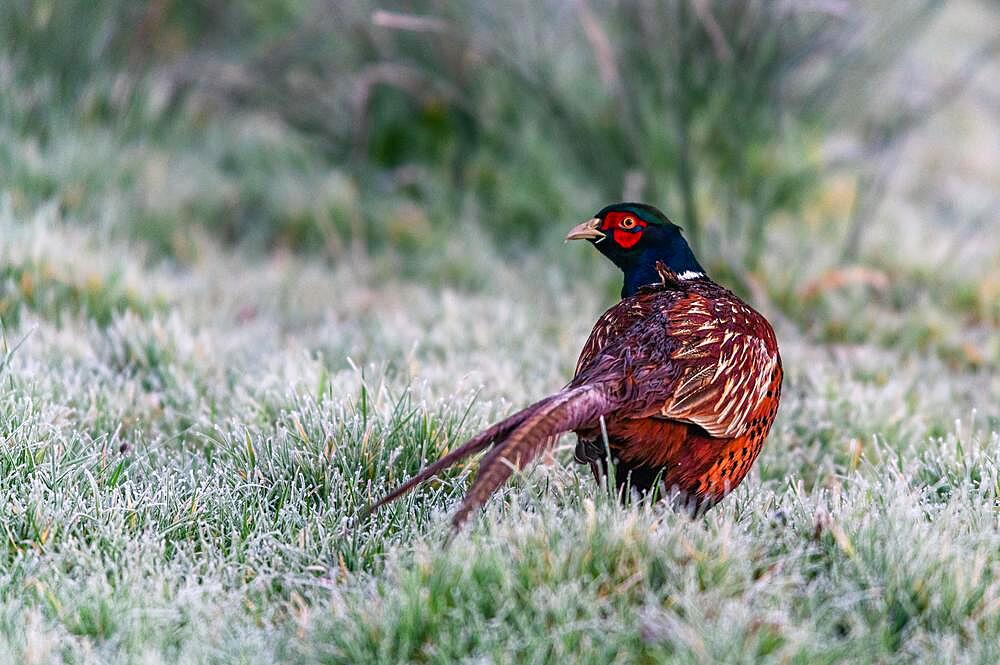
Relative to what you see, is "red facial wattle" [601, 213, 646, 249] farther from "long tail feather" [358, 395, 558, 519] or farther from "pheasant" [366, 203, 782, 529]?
"long tail feather" [358, 395, 558, 519]

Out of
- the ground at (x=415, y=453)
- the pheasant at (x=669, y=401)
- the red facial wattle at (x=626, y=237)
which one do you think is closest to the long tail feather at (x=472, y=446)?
the pheasant at (x=669, y=401)

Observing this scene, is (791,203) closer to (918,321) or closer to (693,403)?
(918,321)

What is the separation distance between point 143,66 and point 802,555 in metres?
4.59

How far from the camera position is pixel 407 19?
13.4 ft

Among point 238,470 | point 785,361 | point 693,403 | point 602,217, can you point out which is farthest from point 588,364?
point 785,361

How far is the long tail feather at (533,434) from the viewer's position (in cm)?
217

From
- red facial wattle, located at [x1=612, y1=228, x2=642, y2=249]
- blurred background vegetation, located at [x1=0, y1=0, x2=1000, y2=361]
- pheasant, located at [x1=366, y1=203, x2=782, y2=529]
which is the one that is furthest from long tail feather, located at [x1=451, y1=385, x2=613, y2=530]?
blurred background vegetation, located at [x1=0, y1=0, x2=1000, y2=361]

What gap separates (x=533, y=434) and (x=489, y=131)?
384cm

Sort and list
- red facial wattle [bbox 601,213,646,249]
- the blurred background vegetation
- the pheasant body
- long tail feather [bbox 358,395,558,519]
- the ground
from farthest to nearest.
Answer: the blurred background vegetation, red facial wattle [bbox 601,213,646,249], the pheasant body, long tail feather [bbox 358,395,558,519], the ground

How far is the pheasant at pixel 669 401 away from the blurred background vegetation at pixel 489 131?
73.5 inches

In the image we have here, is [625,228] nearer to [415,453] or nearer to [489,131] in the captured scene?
[415,453]

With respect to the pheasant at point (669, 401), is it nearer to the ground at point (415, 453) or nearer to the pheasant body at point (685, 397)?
the pheasant body at point (685, 397)

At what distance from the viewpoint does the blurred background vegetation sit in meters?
4.89

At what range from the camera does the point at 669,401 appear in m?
2.51
